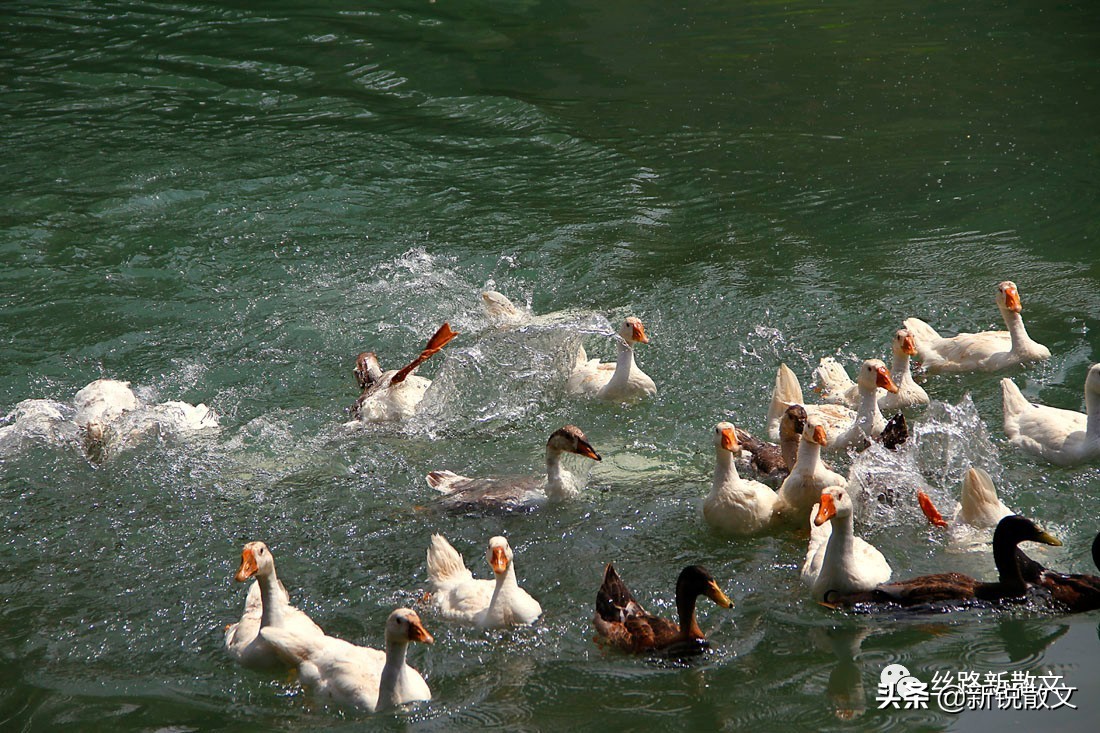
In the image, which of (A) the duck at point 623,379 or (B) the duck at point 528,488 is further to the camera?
(A) the duck at point 623,379

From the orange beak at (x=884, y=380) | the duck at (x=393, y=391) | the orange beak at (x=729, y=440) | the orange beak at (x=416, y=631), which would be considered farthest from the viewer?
the duck at (x=393, y=391)

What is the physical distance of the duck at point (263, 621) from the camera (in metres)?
5.34

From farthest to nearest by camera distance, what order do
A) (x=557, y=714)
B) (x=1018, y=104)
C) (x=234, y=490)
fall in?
(x=1018, y=104), (x=234, y=490), (x=557, y=714)

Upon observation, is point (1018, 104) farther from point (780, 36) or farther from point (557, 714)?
point (557, 714)

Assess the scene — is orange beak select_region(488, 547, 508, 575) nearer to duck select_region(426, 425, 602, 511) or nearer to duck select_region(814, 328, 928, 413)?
duck select_region(426, 425, 602, 511)

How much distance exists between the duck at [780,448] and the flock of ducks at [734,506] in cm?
1

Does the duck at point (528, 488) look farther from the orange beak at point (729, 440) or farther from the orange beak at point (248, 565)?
the orange beak at point (248, 565)

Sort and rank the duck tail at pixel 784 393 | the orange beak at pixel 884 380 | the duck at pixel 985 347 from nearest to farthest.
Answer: the orange beak at pixel 884 380 < the duck tail at pixel 784 393 < the duck at pixel 985 347

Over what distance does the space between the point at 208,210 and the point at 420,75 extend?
16.2 feet

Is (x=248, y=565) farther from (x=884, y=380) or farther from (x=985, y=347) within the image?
(x=985, y=347)

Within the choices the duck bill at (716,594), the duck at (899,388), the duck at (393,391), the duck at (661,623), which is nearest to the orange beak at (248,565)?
the duck at (661,623)

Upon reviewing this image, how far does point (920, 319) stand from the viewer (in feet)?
28.7

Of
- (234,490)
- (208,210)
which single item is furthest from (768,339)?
(208,210)

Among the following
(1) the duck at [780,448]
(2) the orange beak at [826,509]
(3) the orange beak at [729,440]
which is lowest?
(1) the duck at [780,448]
